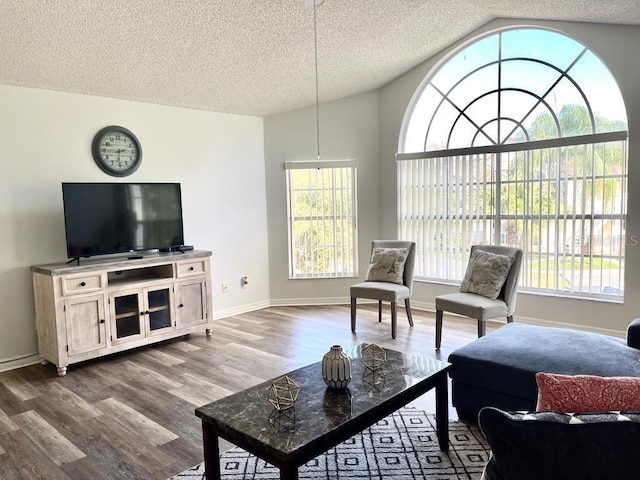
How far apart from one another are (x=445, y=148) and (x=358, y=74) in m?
1.30

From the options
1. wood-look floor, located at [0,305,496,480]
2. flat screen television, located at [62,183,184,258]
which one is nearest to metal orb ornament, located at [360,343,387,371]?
wood-look floor, located at [0,305,496,480]

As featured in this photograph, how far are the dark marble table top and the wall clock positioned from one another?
10.1ft

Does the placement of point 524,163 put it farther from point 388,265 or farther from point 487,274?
point 388,265

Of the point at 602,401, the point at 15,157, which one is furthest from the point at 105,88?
the point at 602,401

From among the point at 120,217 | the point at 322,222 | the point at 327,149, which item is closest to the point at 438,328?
the point at 322,222

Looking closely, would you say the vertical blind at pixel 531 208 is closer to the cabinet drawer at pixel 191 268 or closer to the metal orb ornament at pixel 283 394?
the cabinet drawer at pixel 191 268

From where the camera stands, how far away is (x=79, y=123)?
13.7 feet

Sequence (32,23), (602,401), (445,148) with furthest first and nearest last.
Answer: (445,148) < (32,23) < (602,401)

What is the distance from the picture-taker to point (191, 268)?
4.52 m

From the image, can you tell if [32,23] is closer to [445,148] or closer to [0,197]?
[0,197]

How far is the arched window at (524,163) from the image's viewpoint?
4312mm

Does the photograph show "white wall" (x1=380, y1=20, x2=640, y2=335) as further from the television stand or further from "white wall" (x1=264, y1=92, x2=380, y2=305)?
the television stand

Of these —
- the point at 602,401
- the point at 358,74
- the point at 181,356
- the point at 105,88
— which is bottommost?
the point at 181,356

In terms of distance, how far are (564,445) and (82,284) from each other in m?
3.68
